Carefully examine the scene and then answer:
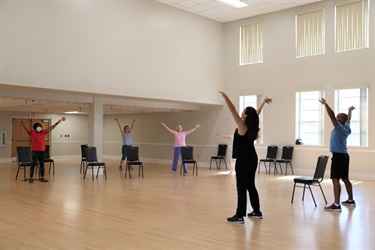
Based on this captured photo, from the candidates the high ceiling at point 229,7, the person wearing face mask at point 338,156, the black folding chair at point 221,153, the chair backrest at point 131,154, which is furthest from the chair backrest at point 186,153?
the person wearing face mask at point 338,156

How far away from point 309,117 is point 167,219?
8.19 metres

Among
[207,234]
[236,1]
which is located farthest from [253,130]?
[236,1]

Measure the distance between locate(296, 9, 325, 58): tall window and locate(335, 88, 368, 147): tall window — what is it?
1.62 metres

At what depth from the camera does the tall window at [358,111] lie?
11148 mm

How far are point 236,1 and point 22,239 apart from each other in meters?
9.19

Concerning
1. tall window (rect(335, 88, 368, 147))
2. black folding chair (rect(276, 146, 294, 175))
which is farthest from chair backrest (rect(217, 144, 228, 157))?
tall window (rect(335, 88, 368, 147))

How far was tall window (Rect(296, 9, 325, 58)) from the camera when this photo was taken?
39.6ft

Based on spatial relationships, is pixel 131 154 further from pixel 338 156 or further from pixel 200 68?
pixel 338 156

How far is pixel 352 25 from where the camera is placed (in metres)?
11.4

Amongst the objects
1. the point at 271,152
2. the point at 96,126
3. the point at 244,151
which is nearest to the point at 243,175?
the point at 244,151

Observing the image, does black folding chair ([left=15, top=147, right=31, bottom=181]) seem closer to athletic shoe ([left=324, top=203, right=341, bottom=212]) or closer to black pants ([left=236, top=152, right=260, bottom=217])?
black pants ([left=236, top=152, right=260, bottom=217])

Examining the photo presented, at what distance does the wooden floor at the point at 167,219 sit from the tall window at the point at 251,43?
6.07m

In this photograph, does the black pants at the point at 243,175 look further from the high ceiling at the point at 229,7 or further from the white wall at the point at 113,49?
the high ceiling at the point at 229,7

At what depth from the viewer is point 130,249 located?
13.5 ft
